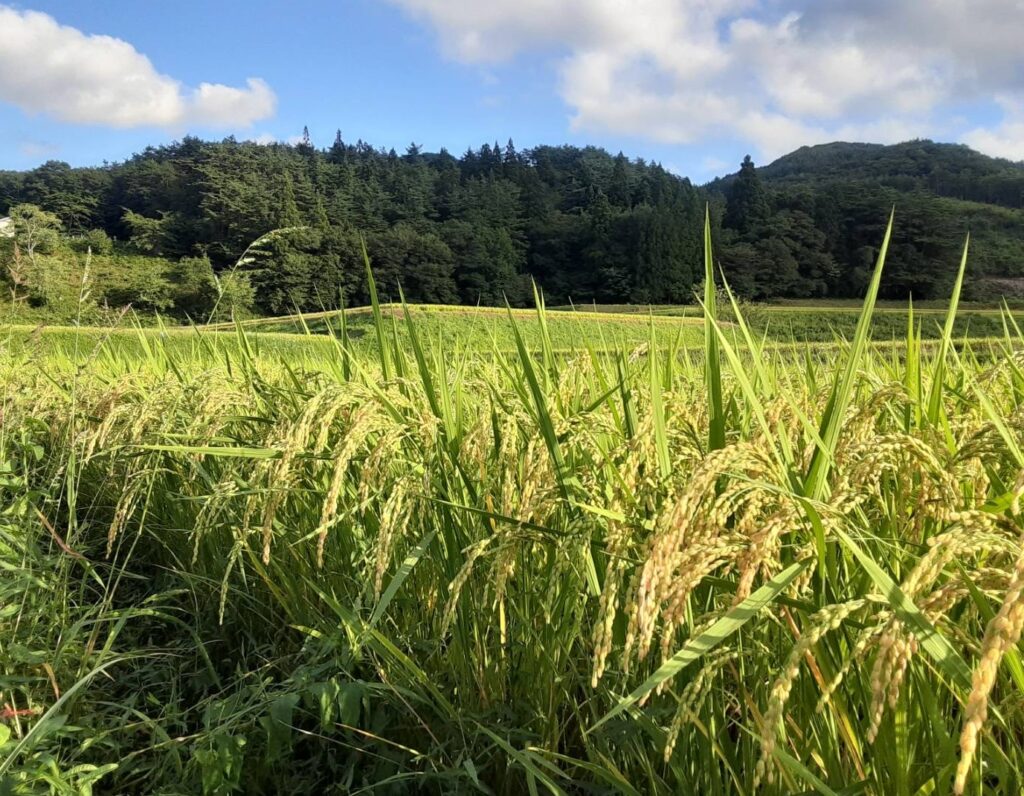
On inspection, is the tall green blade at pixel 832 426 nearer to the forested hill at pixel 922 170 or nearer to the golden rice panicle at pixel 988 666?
the golden rice panicle at pixel 988 666

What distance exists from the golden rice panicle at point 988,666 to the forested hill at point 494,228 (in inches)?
1905

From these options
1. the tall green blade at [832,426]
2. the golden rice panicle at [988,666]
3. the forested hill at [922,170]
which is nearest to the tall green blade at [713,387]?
the tall green blade at [832,426]

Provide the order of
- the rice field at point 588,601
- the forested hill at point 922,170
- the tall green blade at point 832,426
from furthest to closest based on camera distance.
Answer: the forested hill at point 922,170, the tall green blade at point 832,426, the rice field at point 588,601

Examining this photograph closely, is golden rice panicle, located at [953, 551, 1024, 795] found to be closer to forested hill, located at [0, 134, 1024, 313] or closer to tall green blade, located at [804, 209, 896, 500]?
tall green blade, located at [804, 209, 896, 500]

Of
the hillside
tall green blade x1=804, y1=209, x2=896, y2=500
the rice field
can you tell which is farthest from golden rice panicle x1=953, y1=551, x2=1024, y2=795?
the hillside

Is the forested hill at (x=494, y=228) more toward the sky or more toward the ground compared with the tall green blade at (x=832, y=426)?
more toward the sky

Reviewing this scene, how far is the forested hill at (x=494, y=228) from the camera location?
56.3 metres

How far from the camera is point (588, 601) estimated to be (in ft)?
4.81

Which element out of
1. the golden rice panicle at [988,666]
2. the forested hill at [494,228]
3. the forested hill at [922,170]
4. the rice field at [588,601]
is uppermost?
the forested hill at [922,170]

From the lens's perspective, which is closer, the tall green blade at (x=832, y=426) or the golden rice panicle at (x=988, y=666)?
the golden rice panicle at (x=988, y=666)

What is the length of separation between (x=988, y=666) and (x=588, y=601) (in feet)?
3.65

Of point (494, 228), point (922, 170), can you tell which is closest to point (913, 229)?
point (494, 228)

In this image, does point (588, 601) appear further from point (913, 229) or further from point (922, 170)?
point (922, 170)

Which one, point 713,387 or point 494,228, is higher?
point 494,228
